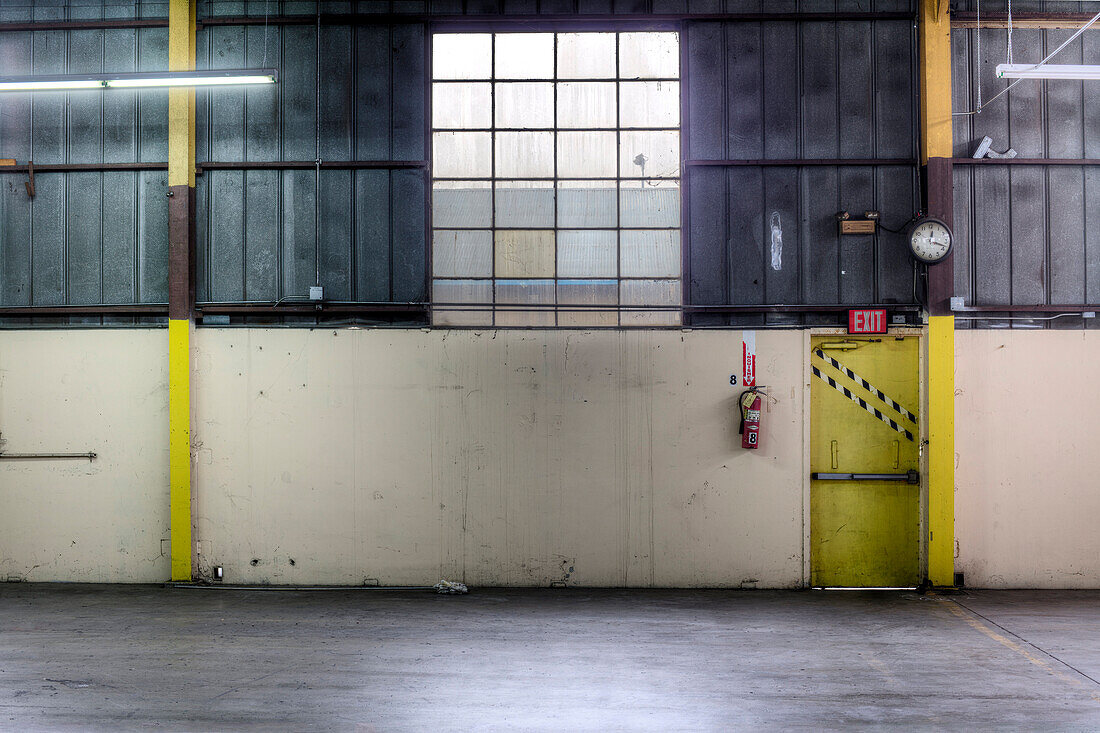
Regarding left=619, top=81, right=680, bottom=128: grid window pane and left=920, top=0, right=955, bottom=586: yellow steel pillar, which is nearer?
left=920, top=0, right=955, bottom=586: yellow steel pillar

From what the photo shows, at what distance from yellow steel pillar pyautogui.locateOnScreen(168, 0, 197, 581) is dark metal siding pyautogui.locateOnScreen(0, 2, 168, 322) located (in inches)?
6.6

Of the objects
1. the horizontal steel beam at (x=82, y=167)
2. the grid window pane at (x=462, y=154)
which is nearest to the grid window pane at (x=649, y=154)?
the grid window pane at (x=462, y=154)

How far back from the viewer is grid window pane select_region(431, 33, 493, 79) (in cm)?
618

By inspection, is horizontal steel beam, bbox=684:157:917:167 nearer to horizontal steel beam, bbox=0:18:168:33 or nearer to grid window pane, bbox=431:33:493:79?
grid window pane, bbox=431:33:493:79

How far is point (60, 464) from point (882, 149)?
795cm

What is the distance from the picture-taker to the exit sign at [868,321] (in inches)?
235

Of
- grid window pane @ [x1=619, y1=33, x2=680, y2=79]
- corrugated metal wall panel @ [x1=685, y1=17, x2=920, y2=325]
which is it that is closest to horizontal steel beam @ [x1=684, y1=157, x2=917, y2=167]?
corrugated metal wall panel @ [x1=685, y1=17, x2=920, y2=325]

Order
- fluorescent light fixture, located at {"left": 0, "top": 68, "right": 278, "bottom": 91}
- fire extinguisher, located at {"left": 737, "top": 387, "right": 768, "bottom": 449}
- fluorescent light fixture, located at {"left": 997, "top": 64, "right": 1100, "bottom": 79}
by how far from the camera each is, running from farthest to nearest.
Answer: fire extinguisher, located at {"left": 737, "top": 387, "right": 768, "bottom": 449} < fluorescent light fixture, located at {"left": 0, "top": 68, "right": 278, "bottom": 91} < fluorescent light fixture, located at {"left": 997, "top": 64, "right": 1100, "bottom": 79}

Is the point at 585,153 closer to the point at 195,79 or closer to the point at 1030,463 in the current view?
the point at 195,79

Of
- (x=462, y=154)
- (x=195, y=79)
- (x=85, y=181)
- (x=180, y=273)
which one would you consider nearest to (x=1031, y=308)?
(x=462, y=154)

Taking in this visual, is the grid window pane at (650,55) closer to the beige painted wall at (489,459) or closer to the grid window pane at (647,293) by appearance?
the grid window pane at (647,293)

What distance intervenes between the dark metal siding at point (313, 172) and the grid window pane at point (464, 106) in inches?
6.2

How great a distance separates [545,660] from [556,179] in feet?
13.1

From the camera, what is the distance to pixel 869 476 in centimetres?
602
